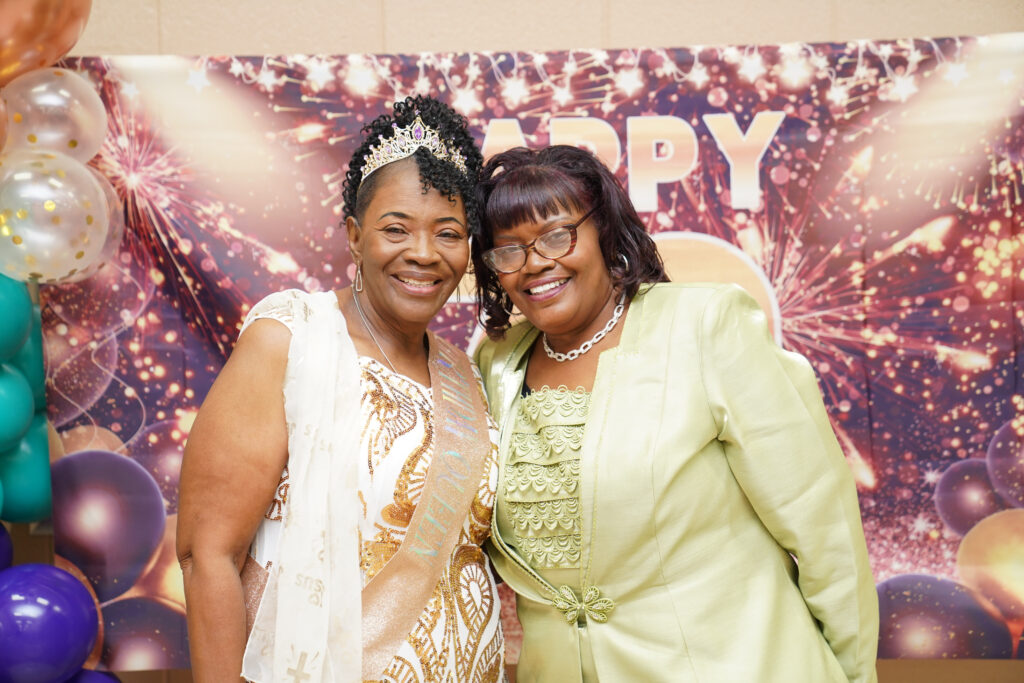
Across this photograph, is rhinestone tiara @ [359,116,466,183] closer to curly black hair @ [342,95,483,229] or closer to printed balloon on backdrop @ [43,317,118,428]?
curly black hair @ [342,95,483,229]

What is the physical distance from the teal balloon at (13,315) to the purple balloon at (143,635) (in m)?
Result: 0.88

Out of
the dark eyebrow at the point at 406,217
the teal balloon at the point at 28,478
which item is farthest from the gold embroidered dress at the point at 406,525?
the teal balloon at the point at 28,478

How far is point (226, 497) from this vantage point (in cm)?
156

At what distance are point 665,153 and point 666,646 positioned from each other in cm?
157

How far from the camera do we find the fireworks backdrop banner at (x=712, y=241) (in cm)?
262

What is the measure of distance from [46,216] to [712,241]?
193 cm

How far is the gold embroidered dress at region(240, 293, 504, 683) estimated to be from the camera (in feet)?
5.38

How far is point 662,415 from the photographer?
1.72m

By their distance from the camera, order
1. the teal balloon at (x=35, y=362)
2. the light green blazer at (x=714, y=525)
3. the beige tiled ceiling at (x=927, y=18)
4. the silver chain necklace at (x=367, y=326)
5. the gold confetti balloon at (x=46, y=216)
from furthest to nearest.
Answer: the beige tiled ceiling at (x=927, y=18)
the teal balloon at (x=35, y=362)
the gold confetti balloon at (x=46, y=216)
the silver chain necklace at (x=367, y=326)
the light green blazer at (x=714, y=525)

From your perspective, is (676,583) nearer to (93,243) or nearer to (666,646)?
(666,646)

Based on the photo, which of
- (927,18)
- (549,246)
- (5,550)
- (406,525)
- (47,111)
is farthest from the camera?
(927,18)

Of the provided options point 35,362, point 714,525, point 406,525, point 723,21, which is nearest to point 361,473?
point 406,525

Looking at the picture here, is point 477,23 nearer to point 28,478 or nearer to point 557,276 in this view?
point 557,276

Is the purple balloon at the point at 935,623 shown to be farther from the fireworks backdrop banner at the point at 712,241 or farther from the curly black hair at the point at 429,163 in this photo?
the curly black hair at the point at 429,163
